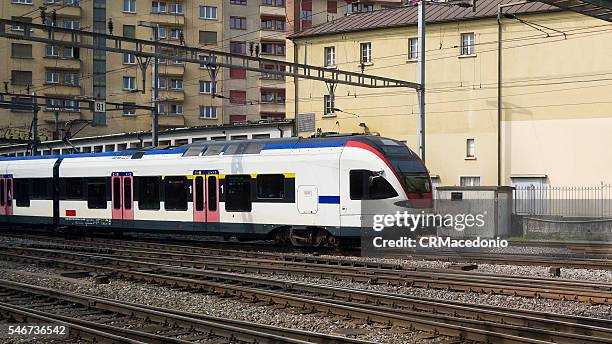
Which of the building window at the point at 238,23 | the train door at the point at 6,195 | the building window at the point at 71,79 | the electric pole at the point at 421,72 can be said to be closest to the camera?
the electric pole at the point at 421,72

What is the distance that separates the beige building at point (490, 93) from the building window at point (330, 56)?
0.19 m

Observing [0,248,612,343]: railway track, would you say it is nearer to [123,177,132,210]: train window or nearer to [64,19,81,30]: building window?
[123,177,132,210]: train window

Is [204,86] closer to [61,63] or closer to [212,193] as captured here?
[61,63]

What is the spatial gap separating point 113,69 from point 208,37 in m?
8.70

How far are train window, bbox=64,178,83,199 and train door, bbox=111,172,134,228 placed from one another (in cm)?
190

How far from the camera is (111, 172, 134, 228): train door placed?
86.1 feet

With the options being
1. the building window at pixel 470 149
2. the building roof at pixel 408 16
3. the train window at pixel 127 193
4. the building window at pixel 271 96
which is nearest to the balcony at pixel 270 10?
the building window at pixel 271 96

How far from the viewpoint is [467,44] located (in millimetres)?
38719

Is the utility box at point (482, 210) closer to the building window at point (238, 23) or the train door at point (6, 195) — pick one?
the train door at point (6, 195)

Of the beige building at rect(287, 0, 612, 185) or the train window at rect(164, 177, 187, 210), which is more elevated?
the beige building at rect(287, 0, 612, 185)

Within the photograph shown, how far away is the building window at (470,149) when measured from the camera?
38.4 metres

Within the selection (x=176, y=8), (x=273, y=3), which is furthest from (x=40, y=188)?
(x=273, y=3)

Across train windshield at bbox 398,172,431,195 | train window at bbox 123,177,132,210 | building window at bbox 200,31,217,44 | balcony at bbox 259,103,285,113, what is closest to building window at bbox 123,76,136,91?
building window at bbox 200,31,217,44

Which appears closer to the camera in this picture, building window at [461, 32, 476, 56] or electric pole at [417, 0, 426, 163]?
electric pole at [417, 0, 426, 163]
